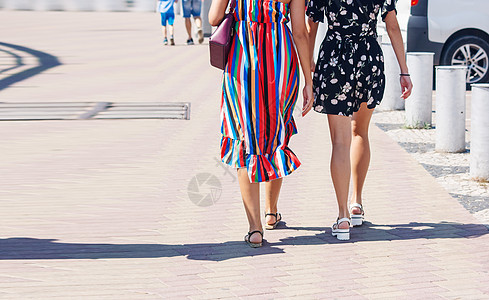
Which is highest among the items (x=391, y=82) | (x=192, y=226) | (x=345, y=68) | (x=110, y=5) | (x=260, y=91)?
(x=345, y=68)

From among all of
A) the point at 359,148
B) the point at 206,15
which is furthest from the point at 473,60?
the point at 206,15

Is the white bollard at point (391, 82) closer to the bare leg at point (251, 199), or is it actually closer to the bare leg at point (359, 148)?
the bare leg at point (359, 148)

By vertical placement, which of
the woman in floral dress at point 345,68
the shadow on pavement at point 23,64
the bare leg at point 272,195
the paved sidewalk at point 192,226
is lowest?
the shadow on pavement at point 23,64

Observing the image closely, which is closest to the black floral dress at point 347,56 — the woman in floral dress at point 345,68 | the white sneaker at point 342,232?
the woman in floral dress at point 345,68

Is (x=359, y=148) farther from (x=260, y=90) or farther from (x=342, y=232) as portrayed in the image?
(x=260, y=90)

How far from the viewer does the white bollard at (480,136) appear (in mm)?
6750

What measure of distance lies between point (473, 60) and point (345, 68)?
22.9 ft

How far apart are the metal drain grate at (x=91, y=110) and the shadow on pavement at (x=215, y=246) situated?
189 inches

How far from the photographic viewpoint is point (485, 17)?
11.5 meters

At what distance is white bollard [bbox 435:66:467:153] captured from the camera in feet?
26.1

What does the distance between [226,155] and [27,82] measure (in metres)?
9.05

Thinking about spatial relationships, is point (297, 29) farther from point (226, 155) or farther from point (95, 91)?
point (95, 91)

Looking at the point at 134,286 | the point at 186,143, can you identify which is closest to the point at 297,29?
the point at 134,286

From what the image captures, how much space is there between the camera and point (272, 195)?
551 cm
